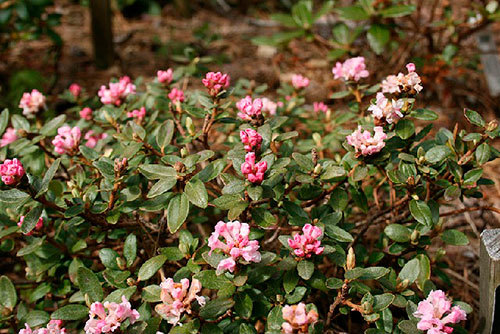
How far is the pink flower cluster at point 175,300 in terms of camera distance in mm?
1164

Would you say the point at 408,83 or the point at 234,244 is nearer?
the point at 234,244

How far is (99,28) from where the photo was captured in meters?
3.33

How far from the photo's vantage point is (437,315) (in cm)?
121

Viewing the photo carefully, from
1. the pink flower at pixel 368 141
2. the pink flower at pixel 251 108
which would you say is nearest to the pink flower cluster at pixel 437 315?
the pink flower at pixel 368 141

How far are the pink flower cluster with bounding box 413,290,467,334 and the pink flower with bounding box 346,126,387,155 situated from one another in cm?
39

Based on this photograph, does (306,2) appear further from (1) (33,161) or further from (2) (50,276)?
(2) (50,276)

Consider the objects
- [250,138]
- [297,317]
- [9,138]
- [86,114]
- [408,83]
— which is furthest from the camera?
[86,114]

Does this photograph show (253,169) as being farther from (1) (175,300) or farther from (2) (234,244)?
(1) (175,300)

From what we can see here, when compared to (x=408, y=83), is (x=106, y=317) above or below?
below

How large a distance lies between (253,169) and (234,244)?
0.63 feet

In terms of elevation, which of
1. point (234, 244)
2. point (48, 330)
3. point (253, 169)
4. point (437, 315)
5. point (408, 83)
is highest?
point (408, 83)

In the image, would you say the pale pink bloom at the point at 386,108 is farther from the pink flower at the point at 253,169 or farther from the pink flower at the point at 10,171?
the pink flower at the point at 10,171

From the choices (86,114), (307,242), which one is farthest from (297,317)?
(86,114)

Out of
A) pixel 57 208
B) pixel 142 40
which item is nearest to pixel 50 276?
pixel 57 208
